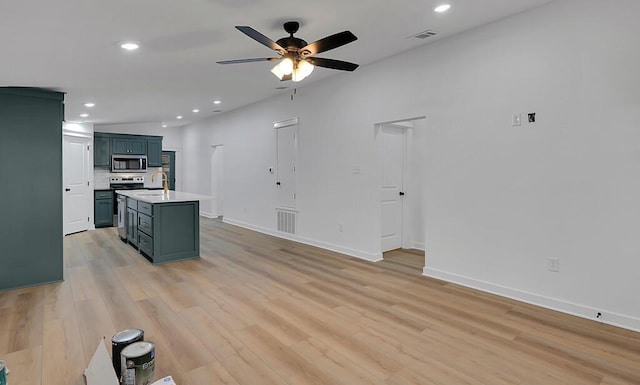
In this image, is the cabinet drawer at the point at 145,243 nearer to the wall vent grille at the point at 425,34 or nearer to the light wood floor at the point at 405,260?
the light wood floor at the point at 405,260

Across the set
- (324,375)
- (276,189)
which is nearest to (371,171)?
(276,189)

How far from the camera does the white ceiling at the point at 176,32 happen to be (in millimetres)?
2842

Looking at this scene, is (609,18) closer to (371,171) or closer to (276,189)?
(371,171)

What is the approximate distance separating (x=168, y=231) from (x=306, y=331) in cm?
309

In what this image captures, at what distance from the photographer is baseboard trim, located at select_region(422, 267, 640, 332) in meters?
2.98

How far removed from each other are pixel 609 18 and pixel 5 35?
5.06 meters

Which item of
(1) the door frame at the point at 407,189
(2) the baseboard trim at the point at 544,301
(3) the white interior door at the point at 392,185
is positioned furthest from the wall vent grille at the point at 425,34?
(2) the baseboard trim at the point at 544,301

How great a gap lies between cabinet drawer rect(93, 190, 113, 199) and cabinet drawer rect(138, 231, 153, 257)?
11.8 feet

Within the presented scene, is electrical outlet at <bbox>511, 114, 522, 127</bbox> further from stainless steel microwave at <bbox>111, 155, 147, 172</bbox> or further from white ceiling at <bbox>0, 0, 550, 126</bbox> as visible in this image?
stainless steel microwave at <bbox>111, 155, 147, 172</bbox>

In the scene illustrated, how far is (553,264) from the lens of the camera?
11.1ft

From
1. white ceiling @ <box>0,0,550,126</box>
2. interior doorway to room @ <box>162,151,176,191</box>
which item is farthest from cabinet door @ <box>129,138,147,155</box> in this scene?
white ceiling @ <box>0,0,550,126</box>

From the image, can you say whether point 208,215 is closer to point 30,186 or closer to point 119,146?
point 119,146

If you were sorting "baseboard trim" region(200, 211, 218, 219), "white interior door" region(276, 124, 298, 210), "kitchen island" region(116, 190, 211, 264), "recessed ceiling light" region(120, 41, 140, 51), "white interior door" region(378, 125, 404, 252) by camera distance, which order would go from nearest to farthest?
"recessed ceiling light" region(120, 41, 140, 51)
"kitchen island" region(116, 190, 211, 264)
"white interior door" region(378, 125, 404, 252)
"white interior door" region(276, 124, 298, 210)
"baseboard trim" region(200, 211, 218, 219)

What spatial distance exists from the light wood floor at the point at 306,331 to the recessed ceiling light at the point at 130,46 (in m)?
2.57
